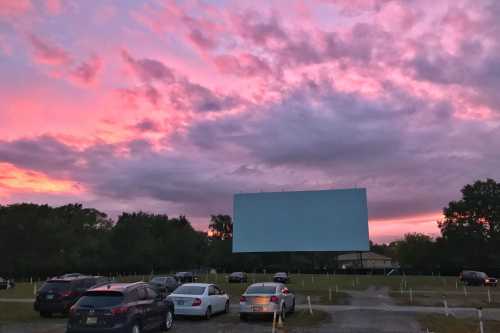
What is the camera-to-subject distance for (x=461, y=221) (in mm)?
100062

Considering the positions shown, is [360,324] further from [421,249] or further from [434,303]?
[421,249]

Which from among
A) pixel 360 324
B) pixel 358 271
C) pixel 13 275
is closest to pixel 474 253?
pixel 358 271

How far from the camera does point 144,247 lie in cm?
11800

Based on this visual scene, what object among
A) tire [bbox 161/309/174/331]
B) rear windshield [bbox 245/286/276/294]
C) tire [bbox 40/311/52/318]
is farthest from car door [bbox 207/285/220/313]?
tire [bbox 40/311/52/318]

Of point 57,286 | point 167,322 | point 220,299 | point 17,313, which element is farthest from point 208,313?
point 17,313

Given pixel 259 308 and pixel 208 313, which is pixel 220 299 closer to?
pixel 208 313

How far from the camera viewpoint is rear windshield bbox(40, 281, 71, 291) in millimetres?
21906

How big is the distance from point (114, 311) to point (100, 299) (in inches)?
26.4

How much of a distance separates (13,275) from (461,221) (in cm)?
7883

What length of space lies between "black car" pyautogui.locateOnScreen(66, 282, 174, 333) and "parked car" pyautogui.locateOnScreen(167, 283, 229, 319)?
4182 millimetres

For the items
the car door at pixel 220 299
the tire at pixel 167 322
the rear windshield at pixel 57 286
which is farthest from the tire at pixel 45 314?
the tire at pixel 167 322

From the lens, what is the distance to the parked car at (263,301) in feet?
66.3

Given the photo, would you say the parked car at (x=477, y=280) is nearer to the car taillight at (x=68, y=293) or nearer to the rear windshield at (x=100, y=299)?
the car taillight at (x=68, y=293)

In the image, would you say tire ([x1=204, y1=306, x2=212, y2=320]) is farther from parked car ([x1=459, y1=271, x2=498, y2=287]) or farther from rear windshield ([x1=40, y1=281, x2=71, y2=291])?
parked car ([x1=459, y1=271, x2=498, y2=287])
